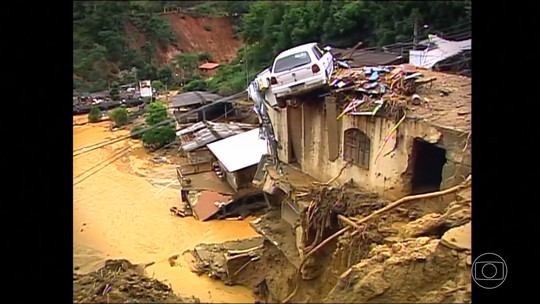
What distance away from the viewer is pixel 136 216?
10.9 feet

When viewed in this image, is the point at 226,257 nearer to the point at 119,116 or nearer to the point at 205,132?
the point at 205,132

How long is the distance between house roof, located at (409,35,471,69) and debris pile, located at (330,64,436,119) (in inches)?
7.9

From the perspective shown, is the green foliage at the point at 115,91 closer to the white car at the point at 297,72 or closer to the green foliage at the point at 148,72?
the green foliage at the point at 148,72

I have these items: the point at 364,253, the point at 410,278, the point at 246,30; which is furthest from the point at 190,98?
the point at 410,278

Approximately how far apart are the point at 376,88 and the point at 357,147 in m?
0.34

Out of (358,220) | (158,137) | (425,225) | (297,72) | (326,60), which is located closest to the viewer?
(425,225)

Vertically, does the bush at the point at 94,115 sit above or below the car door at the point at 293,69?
below

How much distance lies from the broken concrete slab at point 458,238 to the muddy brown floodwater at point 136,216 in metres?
0.98

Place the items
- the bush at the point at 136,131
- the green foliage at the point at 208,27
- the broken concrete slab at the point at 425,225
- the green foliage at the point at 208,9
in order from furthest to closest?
the green foliage at the point at 208,9
the green foliage at the point at 208,27
the bush at the point at 136,131
the broken concrete slab at the point at 425,225

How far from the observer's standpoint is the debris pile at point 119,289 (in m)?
1.70

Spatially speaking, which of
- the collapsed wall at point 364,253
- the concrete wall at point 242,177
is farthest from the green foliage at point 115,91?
the collapsed wall at point 364,253
